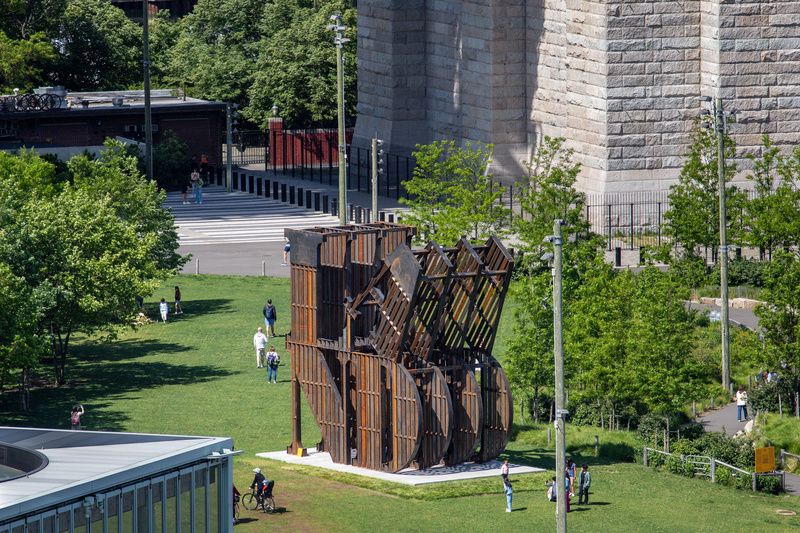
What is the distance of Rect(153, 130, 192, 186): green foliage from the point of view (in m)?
97.5

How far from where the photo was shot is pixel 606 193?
79500 mm

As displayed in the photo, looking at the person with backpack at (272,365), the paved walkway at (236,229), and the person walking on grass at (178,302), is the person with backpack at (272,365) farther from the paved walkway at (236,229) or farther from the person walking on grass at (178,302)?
the paved walkway at (236,229)

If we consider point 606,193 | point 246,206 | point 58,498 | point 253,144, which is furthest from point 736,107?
point 58,498

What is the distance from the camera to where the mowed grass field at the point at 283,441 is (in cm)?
4269

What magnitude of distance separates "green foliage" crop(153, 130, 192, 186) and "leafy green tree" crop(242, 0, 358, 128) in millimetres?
12706

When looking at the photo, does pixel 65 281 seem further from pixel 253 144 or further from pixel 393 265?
pixel 253 144

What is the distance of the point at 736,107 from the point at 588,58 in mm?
6124

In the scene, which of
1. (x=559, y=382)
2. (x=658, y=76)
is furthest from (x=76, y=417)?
(x=658, y=76)

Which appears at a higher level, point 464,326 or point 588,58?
point 588,58

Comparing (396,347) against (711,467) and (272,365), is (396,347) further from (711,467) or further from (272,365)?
(272,365)

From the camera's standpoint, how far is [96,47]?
119 meters

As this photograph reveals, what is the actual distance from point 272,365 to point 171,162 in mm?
42570

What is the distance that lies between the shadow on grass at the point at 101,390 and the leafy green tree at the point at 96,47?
59498mm

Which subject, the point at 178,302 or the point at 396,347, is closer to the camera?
the point at 396,347
